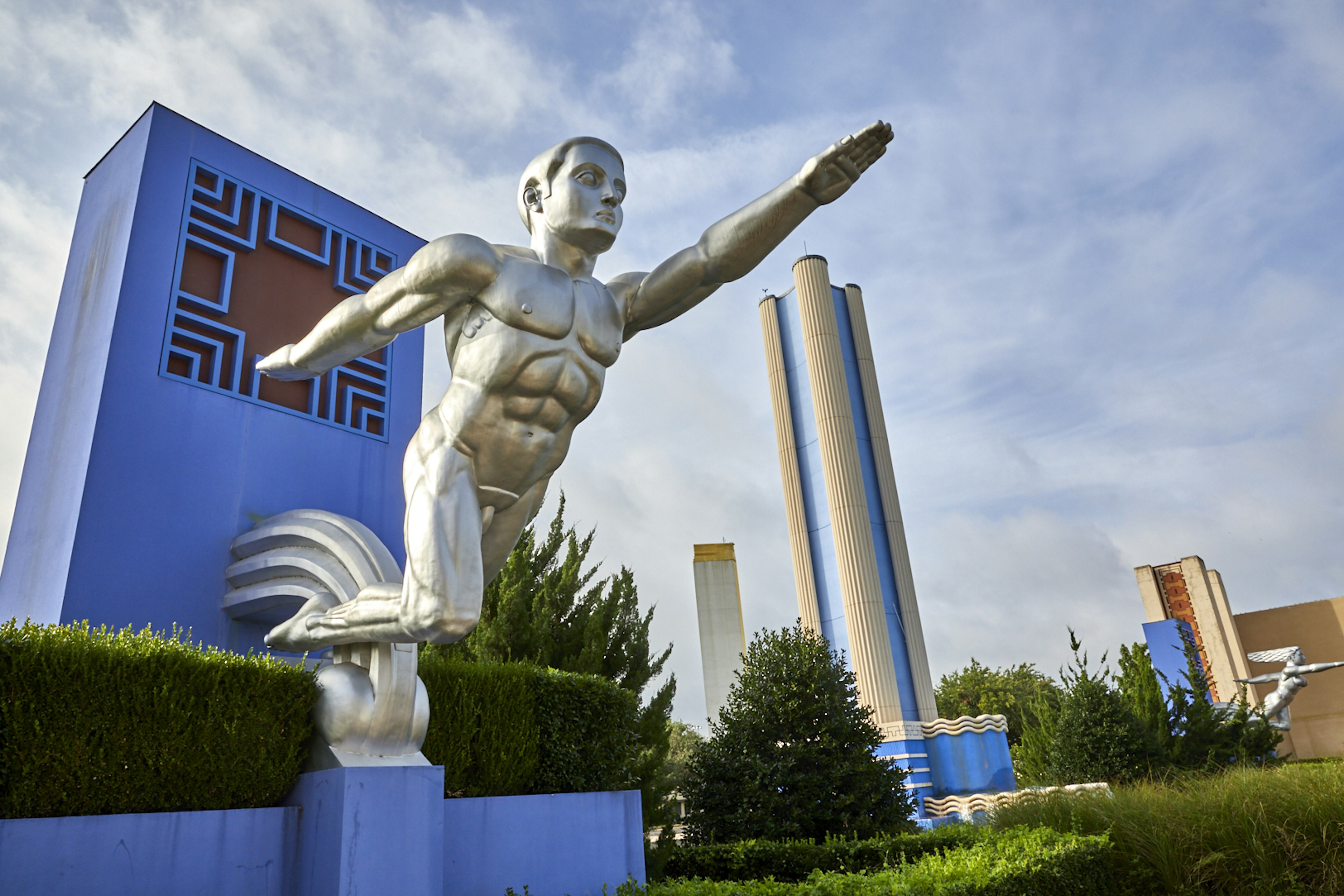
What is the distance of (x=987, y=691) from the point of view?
36719 millimetres

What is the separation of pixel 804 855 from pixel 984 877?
8.76ft

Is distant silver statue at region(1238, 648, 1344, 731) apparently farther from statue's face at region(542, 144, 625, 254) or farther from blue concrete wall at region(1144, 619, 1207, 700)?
statue's face at region(542, 144, 625, 254)

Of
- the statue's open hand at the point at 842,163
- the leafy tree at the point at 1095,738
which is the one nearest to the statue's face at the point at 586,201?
the statue's open hand at the point at 842,163

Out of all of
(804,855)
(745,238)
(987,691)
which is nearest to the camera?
(745,238)

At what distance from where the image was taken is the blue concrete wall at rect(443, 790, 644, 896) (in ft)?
13.0

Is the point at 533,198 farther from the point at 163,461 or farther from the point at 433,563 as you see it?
the point at 163,461

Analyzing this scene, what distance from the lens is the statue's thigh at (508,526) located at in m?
3.35

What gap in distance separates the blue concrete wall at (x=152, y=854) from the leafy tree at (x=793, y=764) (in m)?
5.16

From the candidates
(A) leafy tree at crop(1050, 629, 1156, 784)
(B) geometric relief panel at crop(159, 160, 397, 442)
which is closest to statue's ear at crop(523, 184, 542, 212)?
(B) geometric relief panel at crop(159, 160, 397, 442)

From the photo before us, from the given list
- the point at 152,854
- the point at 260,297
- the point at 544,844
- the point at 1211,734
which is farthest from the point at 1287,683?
the point at 152,854

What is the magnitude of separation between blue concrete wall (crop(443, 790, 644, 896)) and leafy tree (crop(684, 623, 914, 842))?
123 inches

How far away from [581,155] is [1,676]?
302 cm

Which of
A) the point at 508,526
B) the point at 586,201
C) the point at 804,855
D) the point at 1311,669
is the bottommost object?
the point at 804,855

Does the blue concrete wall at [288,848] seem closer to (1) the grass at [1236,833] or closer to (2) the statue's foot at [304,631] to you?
(2) the statue's foot at [304,631]
